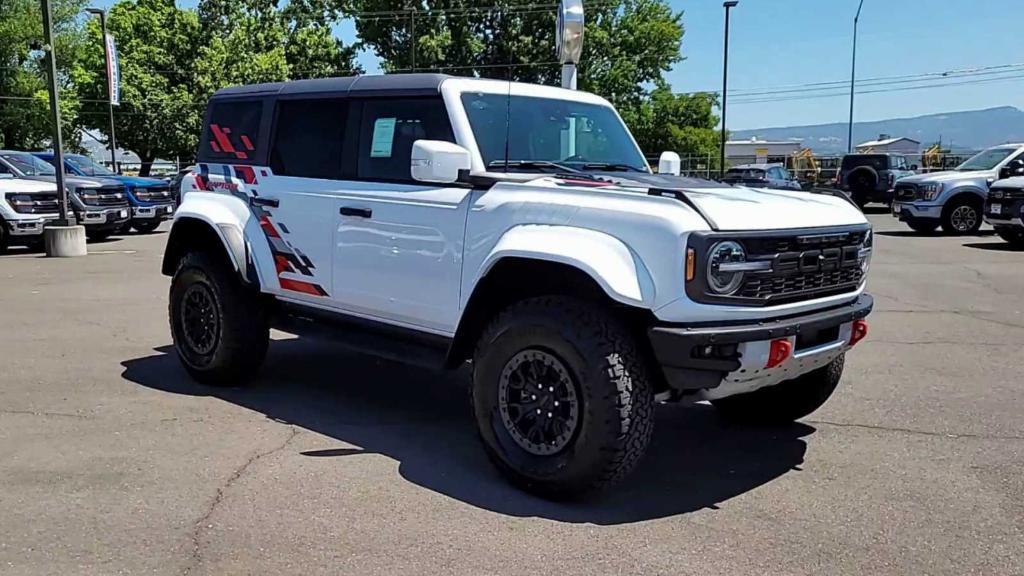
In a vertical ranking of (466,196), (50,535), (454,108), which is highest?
(454,108)

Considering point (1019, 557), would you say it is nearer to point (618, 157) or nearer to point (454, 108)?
point (618, 157)

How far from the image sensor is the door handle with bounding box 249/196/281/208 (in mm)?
5847

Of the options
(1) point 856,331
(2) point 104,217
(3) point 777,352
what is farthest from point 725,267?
(2) point 104,217

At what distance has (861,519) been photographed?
4.16 metres

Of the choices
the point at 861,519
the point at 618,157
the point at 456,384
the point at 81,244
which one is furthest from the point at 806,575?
the point at 81,244

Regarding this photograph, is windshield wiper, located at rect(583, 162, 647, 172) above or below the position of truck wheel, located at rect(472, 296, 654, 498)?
above

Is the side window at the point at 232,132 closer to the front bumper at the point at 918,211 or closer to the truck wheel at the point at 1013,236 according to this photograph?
the truck wheel at the point at 1013,236

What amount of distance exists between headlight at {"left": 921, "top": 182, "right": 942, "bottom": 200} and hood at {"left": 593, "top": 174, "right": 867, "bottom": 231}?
15.7 metres

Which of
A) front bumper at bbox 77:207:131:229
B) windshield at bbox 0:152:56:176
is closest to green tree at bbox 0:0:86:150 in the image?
windshield at bbox 0:152:56:176

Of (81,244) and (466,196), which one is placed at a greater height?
(466,196)

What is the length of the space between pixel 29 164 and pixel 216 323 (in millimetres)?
14132

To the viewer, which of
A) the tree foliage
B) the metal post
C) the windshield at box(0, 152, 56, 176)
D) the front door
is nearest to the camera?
the front door

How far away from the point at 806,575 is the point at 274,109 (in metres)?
4.43

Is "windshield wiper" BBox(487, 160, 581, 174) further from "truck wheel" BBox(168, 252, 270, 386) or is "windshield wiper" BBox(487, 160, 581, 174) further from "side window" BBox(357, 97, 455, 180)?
"truck wheel" BBox(168, 252, 270, 386)
